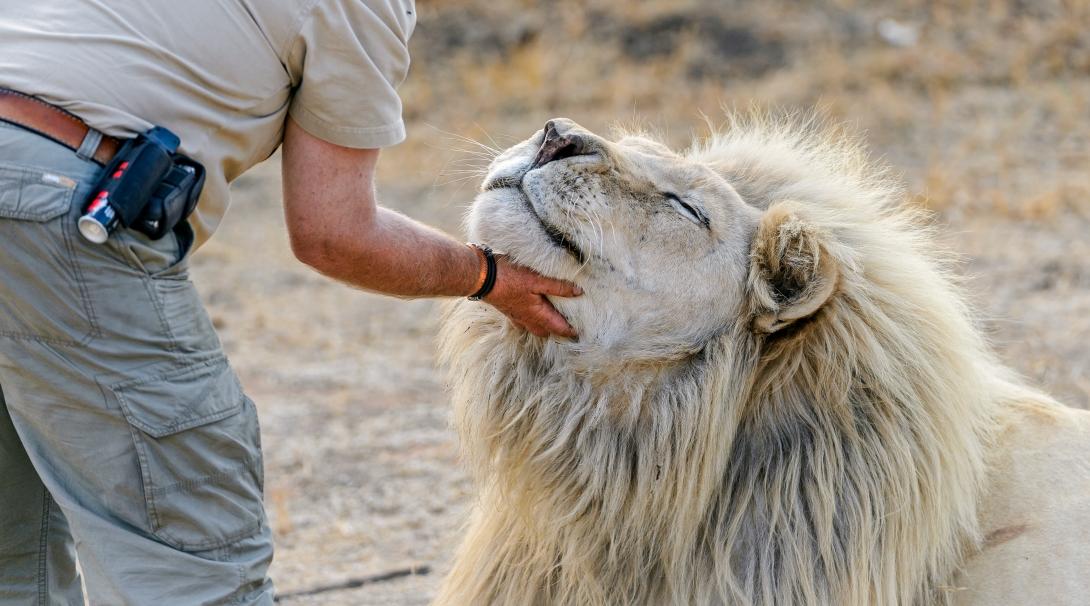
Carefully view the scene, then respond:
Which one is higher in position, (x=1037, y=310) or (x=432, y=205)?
(x=1037, y=310)

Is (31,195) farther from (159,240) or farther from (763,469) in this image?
(763,469)

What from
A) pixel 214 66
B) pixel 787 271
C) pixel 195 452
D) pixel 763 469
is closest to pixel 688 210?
pixel 787 271

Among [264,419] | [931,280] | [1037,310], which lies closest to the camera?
[931,280]

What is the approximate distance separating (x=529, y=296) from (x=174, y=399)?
0.81m

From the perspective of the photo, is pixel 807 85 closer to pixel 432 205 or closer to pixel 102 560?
pixel 432 205

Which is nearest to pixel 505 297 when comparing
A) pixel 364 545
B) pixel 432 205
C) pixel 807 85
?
pixel 364 545

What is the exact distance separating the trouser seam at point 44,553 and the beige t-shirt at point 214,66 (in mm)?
801

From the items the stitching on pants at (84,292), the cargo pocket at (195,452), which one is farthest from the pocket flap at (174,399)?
the stitching on pants at (84,292)

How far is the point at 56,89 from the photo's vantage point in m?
2.46

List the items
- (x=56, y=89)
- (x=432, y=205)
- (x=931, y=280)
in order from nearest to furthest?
(x=56, y=89)
(x=931, y=280)
(x=432, y=205)

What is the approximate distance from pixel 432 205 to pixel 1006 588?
7.13 metres

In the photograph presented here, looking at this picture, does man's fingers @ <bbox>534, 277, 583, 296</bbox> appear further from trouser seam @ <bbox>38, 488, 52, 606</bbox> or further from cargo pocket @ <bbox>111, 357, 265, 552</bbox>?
trouser seam @ <bbox>38, 488, 52, 606</bbox>

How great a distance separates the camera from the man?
247 centimetres

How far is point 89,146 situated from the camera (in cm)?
247
